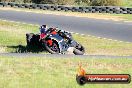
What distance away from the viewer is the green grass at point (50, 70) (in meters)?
11.6

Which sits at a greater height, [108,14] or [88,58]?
[88,58]

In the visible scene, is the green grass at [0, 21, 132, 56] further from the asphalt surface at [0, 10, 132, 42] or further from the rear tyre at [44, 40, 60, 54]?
the asphalt surface at [0, 10, 132, 42]

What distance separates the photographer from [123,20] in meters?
32.7

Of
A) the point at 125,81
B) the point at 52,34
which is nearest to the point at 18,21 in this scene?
the point at 52,34

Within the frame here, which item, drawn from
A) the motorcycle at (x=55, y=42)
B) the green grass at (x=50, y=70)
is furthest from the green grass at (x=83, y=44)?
the green grass at (x=50, y=70)

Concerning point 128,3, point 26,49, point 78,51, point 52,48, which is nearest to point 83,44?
point 26,49

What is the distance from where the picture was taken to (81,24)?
29.3m

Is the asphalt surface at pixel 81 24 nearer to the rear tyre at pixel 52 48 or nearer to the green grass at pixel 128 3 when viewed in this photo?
the rear tyre at pixel 52 48

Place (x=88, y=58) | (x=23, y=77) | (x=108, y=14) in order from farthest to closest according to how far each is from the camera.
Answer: (x=108, y=14) → (x=88, y=58) → (x=23, y=77)

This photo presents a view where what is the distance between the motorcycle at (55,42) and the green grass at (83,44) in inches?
19.8

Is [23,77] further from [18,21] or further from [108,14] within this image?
[108,14]

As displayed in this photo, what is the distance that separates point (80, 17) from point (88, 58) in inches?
738

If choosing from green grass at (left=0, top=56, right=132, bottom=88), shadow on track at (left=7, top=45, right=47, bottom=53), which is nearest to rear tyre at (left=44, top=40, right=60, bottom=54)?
shadow on track at (left=7, top=45, right=47, bottom=53)

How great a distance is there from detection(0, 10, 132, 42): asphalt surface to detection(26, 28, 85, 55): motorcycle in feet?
20.5
